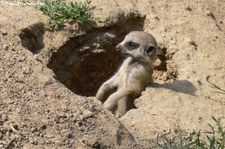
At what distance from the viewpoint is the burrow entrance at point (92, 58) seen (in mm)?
7085

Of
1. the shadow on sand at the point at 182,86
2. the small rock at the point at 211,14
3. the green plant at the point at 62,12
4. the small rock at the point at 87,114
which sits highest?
the green plant at the point at 62,12

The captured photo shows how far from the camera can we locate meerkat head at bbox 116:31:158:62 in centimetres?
716

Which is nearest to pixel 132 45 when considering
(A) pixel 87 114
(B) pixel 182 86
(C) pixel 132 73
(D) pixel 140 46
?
(D) pixel 140 46

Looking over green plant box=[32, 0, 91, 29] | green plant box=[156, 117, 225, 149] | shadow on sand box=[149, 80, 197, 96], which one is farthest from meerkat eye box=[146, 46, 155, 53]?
green plant box=[156, 117, 225, 149]

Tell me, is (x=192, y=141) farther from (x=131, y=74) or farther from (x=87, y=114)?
(x=131, y=74)

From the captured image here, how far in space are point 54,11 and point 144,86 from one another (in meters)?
1.34

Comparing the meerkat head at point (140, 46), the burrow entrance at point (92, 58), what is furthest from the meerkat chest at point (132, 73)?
the burrow entrance at point (92, 58)

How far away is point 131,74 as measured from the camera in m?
7.07

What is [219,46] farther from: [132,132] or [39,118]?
[39,118]

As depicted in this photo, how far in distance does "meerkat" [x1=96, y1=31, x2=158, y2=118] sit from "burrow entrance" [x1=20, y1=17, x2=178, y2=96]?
36 cm

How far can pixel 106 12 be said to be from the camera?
289 inches

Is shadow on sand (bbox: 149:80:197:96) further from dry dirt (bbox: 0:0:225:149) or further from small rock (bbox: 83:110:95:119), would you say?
small rock (bbox: 83:110:95:119)

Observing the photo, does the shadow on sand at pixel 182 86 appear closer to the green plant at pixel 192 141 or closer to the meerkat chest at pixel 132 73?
the meerkat chest at pixel 132 73

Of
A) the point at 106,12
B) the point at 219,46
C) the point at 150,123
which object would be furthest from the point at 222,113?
the point at 106,12
